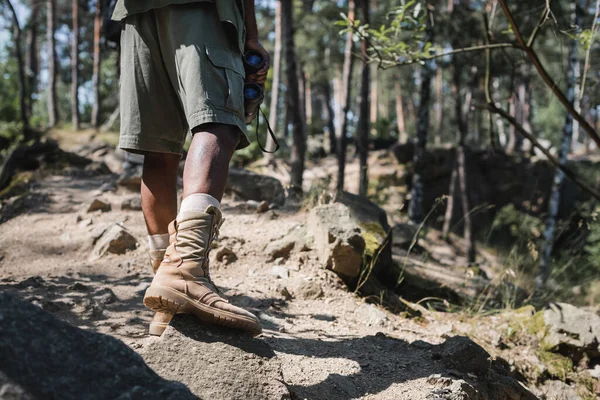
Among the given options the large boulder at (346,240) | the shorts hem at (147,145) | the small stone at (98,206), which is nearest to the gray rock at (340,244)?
the large boulder at (346,240)

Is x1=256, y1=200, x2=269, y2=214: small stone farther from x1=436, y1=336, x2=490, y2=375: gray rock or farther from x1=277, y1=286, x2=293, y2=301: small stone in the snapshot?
x1=436, y1=336, x2=490, y2=375: gray rock

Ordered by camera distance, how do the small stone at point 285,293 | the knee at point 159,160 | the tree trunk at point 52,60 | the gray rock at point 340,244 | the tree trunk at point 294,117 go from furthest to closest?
1. the tree trunk at point 52,60
2. the tree trunk at point 294,117
3. the gray rock at point 340,244
4. the small stone at point 285,293
5. the knee at point 159,160

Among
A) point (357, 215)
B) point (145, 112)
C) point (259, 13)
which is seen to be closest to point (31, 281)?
point (145, 112)

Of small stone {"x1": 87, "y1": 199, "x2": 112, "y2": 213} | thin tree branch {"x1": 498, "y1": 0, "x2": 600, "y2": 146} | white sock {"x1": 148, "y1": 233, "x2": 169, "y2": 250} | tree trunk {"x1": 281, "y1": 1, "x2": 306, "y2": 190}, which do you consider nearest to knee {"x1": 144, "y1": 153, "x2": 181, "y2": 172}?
white sock {"x1": 148, "y1": 233, "x2": 169, "y2": 250}

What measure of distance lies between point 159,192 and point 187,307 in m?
0.64

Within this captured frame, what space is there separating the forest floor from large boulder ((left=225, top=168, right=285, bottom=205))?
0.54m

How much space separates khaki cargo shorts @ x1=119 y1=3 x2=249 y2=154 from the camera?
187cm

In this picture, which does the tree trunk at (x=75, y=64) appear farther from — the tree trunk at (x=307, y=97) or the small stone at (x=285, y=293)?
the small stone at (x=285, y=293)

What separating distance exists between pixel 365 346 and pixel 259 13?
2210 cm

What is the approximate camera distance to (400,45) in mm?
3264

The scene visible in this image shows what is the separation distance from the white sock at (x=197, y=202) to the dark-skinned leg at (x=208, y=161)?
0.06 feet

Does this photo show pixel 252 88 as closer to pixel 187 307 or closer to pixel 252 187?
pixel 187 307

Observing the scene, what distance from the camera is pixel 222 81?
190 centimetres

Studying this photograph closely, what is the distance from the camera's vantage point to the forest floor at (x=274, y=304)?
7.20 feet
